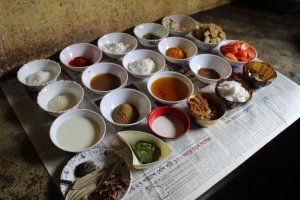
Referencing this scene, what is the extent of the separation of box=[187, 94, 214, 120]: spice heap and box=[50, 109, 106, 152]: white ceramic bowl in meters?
0.42

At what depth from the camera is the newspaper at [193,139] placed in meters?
1.05

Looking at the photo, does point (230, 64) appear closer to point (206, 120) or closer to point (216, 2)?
point (206, 120)

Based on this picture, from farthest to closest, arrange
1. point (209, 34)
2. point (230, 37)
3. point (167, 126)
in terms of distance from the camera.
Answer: point (230, 37) → point (209, 34) → point (167, 126)

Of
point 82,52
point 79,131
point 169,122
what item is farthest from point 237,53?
point 79,131

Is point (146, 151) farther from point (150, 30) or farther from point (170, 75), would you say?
point (150, 30)

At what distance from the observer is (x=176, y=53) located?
1603 millimetres

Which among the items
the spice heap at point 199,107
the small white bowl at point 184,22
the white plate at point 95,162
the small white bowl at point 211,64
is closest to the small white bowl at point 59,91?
the white plate at point 95,162

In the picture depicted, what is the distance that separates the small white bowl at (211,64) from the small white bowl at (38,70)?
735mm

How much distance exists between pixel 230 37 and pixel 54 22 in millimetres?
1178

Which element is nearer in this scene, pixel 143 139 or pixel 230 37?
pixel 143 139

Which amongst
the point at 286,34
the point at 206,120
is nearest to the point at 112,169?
the point at 206,120

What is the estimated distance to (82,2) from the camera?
1.45 m

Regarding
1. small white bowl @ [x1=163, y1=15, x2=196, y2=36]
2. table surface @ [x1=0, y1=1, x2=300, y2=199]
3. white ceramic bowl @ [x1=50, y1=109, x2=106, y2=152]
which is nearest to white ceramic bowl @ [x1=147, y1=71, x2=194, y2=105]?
white ceramic bowl @ [x1=50, y1=109, x2=106, y2=152]

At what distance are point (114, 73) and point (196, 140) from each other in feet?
1.89
